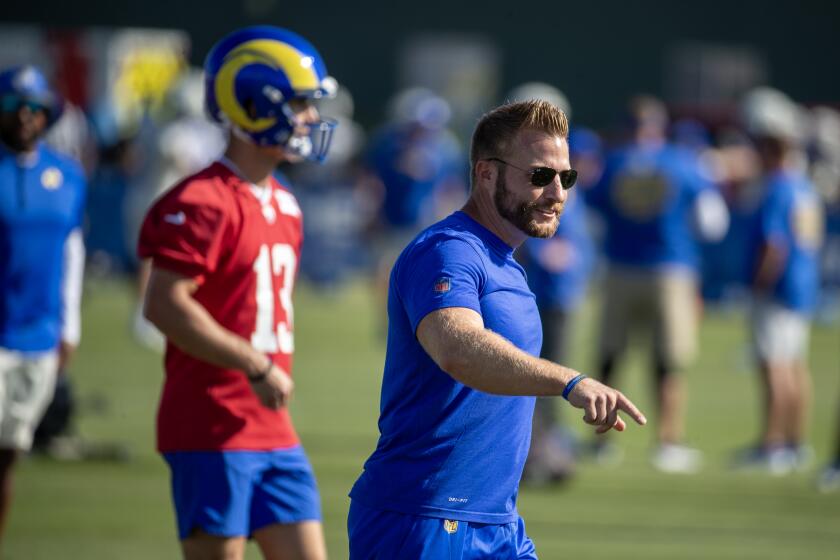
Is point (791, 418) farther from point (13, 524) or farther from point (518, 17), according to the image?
point (518, 17)

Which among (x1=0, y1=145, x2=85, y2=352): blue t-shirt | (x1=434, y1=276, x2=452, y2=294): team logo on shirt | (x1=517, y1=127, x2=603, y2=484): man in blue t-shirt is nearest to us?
(x1=434, y1=276, x2=452, y2=294): team logo on shirt

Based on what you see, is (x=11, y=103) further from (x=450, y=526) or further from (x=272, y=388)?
(x=450, y=526)

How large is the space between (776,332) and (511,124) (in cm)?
836

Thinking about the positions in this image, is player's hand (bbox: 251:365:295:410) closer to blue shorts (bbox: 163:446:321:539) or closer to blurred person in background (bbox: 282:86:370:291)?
blue shorts (bbox: 163:446:321:539)

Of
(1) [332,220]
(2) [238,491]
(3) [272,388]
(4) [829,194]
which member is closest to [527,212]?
(3) [272,388]

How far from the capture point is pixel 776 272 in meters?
12.4

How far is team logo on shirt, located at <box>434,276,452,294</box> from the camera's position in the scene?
412 centimetres

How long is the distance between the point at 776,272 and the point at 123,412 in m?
5.91

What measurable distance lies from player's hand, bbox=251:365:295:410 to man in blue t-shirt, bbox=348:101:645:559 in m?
0.83

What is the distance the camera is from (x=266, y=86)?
575 centimetres

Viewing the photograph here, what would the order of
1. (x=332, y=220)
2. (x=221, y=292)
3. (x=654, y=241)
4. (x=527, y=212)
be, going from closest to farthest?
(x=527, y=212) < (x=221, y=292) < (x=654, y=241) < (x=332, y=220)

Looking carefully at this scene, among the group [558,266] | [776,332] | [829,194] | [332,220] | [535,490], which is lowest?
[332,220]

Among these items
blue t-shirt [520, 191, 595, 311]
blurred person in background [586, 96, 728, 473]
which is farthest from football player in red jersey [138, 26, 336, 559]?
blurred person in background [586, 96, 728, 473]

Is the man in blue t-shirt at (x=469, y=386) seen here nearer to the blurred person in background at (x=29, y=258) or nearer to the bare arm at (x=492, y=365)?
the bare arm at (x=492, y=365)
